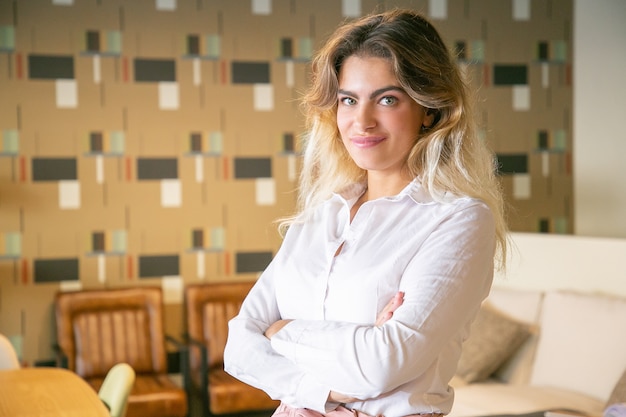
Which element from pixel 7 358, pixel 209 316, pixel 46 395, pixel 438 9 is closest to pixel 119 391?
pixel 46 395

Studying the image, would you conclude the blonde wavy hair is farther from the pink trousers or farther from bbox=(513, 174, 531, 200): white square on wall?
bbox=(513, 174, 531, 200): white square on wall

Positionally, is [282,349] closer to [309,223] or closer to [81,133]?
[309,223]

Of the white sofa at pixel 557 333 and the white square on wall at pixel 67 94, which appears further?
the white square on wall at pixel 67 94

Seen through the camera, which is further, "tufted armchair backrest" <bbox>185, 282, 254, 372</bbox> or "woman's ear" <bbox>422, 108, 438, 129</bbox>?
"tufted armchair backrest" <bbox>185, 282, 254, 372</bbox>

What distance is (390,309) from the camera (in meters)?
1.55

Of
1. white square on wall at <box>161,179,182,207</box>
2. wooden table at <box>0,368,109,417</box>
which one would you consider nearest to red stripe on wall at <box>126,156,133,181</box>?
white square on wall at <box>161,179,182,207</box>

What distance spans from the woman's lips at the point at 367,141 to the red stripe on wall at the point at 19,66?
11.9ft

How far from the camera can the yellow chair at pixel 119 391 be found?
9.73ft

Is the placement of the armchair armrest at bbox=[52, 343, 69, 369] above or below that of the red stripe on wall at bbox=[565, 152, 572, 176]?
below

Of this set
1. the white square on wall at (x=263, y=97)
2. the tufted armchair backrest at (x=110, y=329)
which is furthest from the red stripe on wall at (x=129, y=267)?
the white square on wall at (x=263, y=97)

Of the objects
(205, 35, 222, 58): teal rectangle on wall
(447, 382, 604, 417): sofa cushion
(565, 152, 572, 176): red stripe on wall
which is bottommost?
(447, 382, 604, 417): sofa cushion

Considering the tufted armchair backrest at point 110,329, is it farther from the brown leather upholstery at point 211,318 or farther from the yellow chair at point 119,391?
the yellow chair at point 119,391

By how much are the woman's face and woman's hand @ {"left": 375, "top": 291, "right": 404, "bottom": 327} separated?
0.28 metres

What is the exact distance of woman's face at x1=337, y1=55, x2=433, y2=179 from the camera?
5.40 ft
